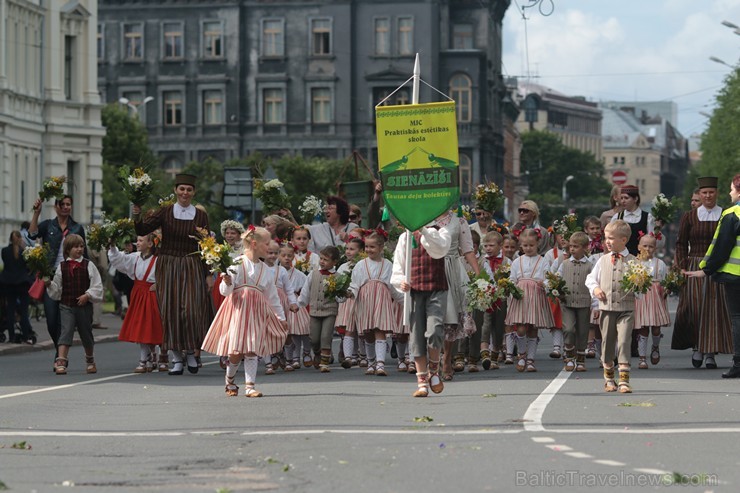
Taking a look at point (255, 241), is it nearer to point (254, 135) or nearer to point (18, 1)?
point (18, 1)

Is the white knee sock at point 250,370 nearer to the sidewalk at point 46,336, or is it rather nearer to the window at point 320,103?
the sidewalk at point 46,336

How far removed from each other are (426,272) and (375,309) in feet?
14.6

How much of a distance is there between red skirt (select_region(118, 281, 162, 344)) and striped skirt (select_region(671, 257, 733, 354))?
5.83m

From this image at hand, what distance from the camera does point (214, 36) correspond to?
10131 centimetres

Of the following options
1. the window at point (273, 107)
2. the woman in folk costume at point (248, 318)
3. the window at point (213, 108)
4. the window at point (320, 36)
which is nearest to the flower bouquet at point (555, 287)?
the woman in folk costume at point (248, 318)

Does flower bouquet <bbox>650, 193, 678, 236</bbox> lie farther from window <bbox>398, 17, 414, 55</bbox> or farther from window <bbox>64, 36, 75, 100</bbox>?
window <bbox>398, 17, 414, 55</bbox>

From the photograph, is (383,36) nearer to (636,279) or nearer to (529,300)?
(529,300)

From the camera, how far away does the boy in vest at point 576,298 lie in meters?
20.4

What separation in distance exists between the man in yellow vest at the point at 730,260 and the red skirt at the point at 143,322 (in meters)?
5.84

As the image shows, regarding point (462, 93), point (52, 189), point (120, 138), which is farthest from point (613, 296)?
point (462, 93)

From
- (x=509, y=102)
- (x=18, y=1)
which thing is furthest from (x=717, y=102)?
(x=18, y=1)

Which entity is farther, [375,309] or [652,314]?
[652,314]

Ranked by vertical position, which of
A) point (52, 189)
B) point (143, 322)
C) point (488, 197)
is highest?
point (52, 189)

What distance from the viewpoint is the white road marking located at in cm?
1271
